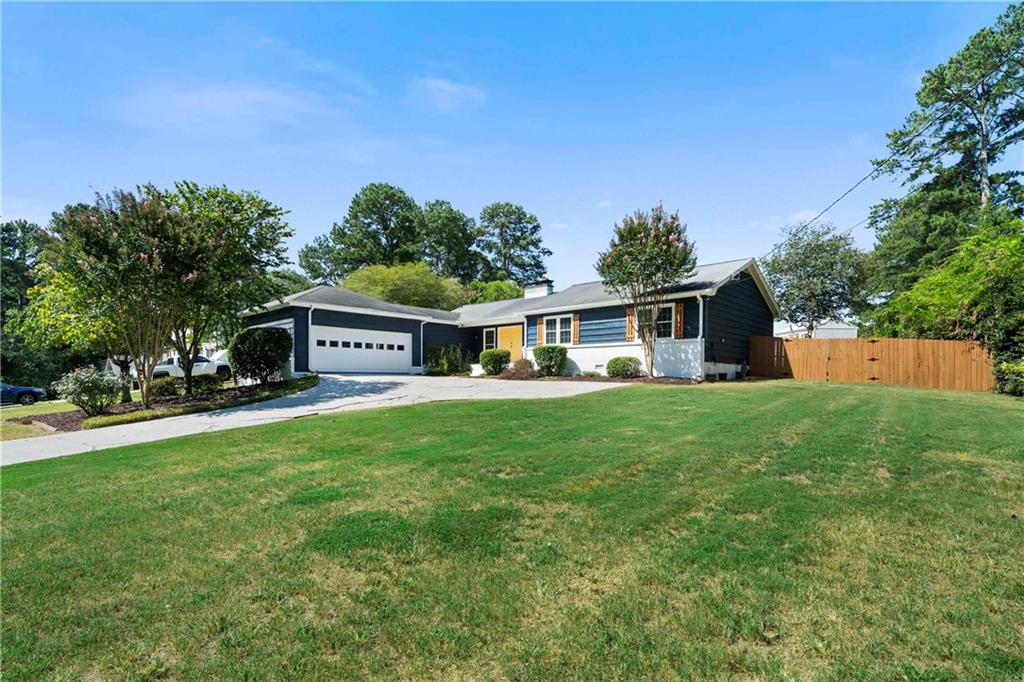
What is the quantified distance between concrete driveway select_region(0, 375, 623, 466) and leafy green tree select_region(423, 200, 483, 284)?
33.7m

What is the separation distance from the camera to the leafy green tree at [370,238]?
1887 inches

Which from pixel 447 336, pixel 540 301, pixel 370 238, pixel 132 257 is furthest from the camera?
pixel 370 238

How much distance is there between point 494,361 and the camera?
20969 millimetres

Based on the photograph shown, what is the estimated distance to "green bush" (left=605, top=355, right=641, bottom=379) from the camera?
17281 millimetres

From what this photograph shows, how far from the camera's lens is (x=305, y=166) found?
13969 millimetres

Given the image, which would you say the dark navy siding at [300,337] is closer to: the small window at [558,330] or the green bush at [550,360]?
the green bush at [550,360]

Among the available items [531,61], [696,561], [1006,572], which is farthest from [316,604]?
[531,61]

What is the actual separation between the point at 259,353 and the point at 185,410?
432 cm

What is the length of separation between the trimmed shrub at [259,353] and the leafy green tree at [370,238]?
31.4 meters

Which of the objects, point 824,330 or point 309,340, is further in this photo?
point 824,330

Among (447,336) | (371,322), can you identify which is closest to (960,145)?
(447,336)

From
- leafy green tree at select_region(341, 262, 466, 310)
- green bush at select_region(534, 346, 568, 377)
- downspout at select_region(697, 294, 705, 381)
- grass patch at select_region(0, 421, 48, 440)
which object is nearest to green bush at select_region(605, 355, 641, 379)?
downspout at select_region(697, 294, 705, 381)

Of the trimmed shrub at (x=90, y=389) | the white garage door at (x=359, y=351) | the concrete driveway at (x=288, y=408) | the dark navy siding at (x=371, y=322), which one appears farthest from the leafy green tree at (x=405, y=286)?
the trimmed shrub at (x=90, y=389)

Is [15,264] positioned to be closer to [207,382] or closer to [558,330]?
[207,382]
